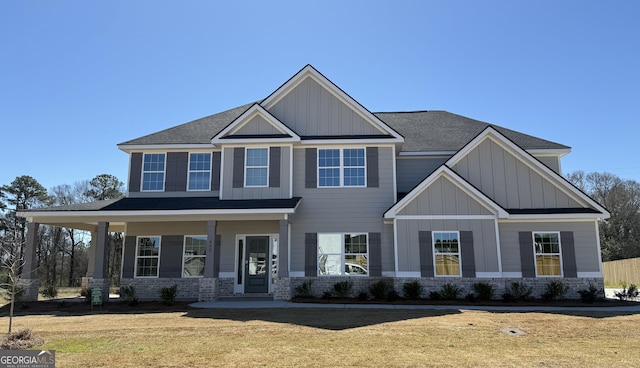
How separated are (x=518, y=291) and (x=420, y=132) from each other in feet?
28.4

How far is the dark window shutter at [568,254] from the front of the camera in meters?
15.9

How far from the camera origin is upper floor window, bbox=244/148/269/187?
1762 centimetres

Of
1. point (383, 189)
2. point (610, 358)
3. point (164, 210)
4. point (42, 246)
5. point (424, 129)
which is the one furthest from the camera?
point (42, 246)

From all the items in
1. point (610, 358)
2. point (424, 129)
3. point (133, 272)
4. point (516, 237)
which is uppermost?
point (424, 129)

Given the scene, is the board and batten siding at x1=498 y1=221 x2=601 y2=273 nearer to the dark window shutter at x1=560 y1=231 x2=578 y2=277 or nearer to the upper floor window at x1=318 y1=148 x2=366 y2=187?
the dark window shutter at x1=560 y1=231 x2=578 y2=277

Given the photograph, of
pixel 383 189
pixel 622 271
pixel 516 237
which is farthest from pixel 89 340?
pixel 622 271

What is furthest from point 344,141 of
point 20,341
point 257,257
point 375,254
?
point 20,341

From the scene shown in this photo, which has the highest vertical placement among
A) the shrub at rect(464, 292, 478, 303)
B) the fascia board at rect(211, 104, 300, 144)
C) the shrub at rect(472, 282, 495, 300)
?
the fascia board at rect(211, 104, 300, 144)

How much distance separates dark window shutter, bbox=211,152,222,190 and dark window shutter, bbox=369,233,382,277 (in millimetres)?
6779

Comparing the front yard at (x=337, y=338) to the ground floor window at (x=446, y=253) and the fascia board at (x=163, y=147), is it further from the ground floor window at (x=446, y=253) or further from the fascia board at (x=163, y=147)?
the fascia board at (x=163, y=147)

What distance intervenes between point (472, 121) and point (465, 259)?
354 inches

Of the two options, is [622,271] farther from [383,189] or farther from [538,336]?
[538,336]

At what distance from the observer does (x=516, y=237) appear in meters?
16.3

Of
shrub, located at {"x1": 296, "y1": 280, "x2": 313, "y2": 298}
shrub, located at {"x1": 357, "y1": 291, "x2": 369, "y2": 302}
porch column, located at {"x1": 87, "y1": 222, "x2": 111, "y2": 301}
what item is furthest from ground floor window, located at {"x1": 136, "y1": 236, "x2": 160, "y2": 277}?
shrub, located at {"x1": 357, "y1": 291, "x2": 369, "y2": 302}
